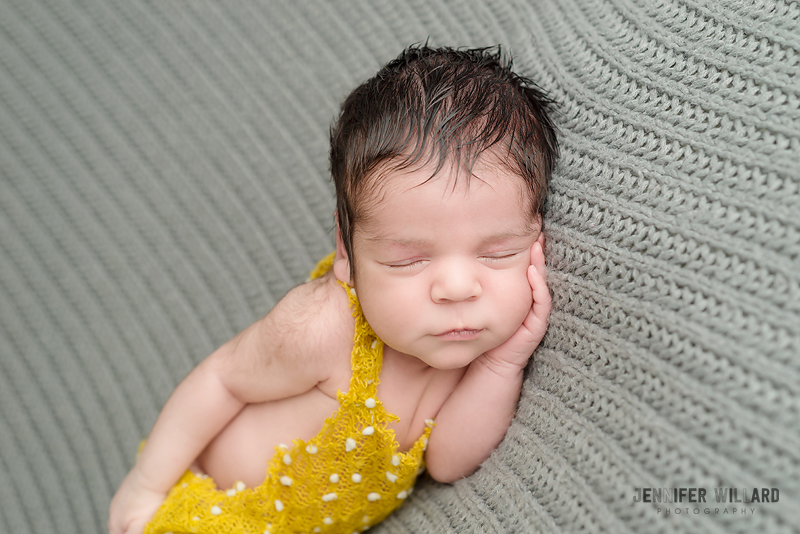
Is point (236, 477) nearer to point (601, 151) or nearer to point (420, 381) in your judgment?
point (420, 381)

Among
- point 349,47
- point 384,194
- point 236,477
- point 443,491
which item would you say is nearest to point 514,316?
point 384,194

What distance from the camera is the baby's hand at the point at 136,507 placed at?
1.07 m

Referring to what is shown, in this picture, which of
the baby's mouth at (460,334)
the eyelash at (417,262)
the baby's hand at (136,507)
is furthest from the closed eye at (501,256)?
the baby's hand at (136,507)

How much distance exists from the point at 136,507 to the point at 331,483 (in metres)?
0.38

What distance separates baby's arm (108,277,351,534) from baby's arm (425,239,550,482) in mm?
223

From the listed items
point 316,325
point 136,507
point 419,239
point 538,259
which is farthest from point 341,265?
point 136,507

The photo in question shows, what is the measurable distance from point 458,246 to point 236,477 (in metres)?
0.64

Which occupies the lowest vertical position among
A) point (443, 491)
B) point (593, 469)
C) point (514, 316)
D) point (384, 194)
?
point (443, 491)

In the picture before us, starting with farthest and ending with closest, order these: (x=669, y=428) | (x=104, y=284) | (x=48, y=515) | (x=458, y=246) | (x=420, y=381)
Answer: (x=104, y=284) < (x=48, y=515) < (x=420, y=381) < (x=458, y=246) < (x=669, y=428)

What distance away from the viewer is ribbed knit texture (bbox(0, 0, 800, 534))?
642 mm

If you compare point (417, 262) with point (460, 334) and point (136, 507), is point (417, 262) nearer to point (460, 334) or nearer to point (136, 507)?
point (460, 334)

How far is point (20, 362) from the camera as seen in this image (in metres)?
1.32

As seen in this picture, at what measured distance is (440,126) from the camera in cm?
81

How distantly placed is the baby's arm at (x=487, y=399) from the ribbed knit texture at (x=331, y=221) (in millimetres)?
30
